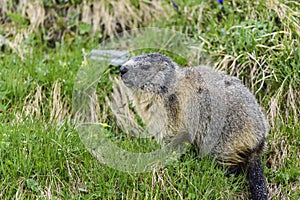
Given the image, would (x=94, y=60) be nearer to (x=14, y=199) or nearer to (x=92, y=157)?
(x=92, y=157)

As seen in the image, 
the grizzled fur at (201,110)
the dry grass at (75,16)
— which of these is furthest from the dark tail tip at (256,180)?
the dry grass at (75,16)

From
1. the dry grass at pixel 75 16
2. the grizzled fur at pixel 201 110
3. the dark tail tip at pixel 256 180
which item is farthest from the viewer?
the dry grass at pixel 75 16

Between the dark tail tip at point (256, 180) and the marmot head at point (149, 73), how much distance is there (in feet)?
3.39

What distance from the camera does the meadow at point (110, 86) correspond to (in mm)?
4559

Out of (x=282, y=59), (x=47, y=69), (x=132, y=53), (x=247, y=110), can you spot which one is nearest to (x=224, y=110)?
(x=247, y=110)

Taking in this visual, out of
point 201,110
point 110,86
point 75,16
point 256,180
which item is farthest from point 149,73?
point 75,16

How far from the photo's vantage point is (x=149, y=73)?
4.80 m

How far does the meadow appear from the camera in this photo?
456cm

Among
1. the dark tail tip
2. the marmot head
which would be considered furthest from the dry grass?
the dark tail tip

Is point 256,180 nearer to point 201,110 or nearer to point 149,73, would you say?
point 201,110

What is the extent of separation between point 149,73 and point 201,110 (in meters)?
0.59

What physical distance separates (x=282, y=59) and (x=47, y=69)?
100 inches

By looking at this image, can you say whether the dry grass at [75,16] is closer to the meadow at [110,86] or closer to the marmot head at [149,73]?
the meadow at [110,86]

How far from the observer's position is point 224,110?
472cm
